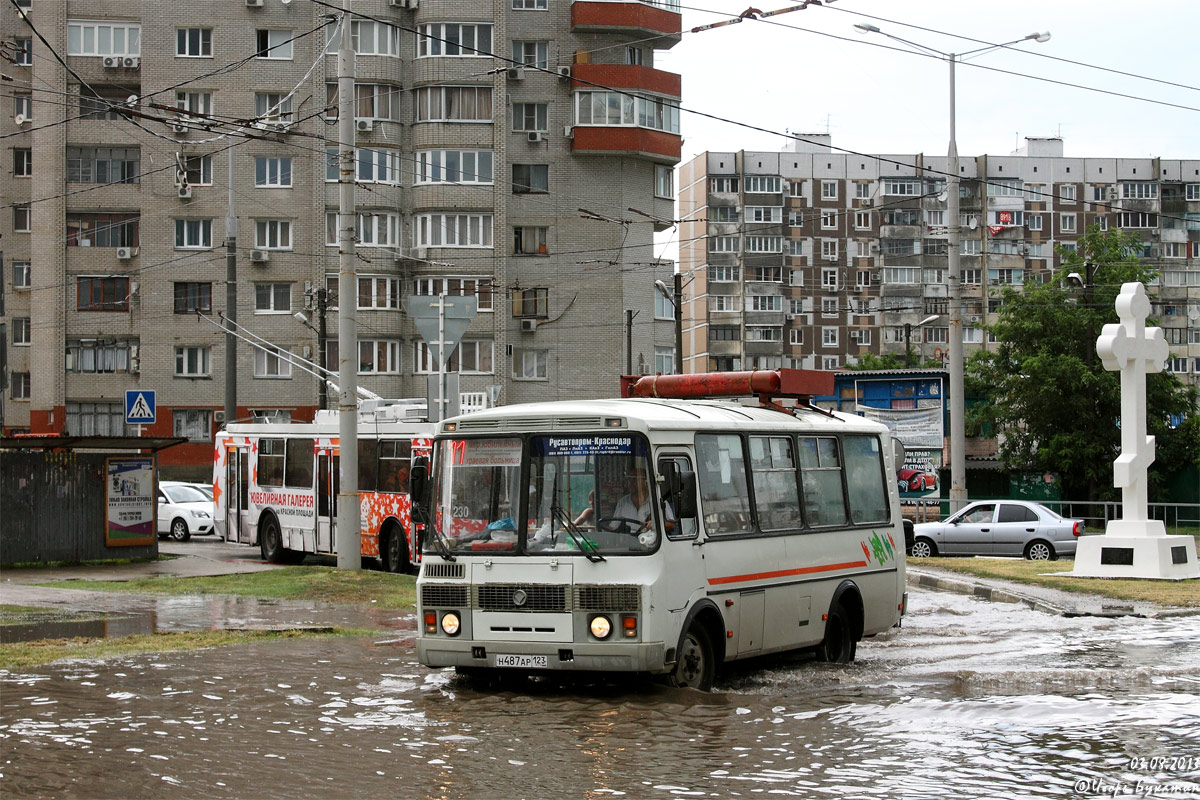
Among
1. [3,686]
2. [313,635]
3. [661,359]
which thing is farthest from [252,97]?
[3,686]

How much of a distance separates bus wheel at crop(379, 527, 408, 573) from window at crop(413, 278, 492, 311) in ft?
104

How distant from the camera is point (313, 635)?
1546cm

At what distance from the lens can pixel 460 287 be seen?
184 ft

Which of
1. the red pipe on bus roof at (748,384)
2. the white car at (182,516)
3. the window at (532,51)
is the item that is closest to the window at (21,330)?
the window at (532,51)

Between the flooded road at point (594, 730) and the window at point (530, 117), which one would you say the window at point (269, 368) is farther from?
the flooded road at point (594, 730)

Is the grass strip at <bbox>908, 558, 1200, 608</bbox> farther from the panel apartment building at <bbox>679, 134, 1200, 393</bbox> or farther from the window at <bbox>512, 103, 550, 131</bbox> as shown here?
the panel apartment building at <bbox>679, 134, 1200, 393</bbox>

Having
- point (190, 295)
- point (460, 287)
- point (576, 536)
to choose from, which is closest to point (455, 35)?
point (460, 287)

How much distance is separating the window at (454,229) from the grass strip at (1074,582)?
1223 inches

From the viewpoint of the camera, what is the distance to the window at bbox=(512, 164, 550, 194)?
187 ft

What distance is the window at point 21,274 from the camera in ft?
200

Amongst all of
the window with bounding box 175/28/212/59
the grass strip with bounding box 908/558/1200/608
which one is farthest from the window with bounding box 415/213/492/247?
the grass strip with bounding box 908/558/1200/608

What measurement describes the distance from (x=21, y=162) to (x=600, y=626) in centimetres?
5725

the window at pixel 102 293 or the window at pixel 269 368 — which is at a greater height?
the window at pixel 102 293
